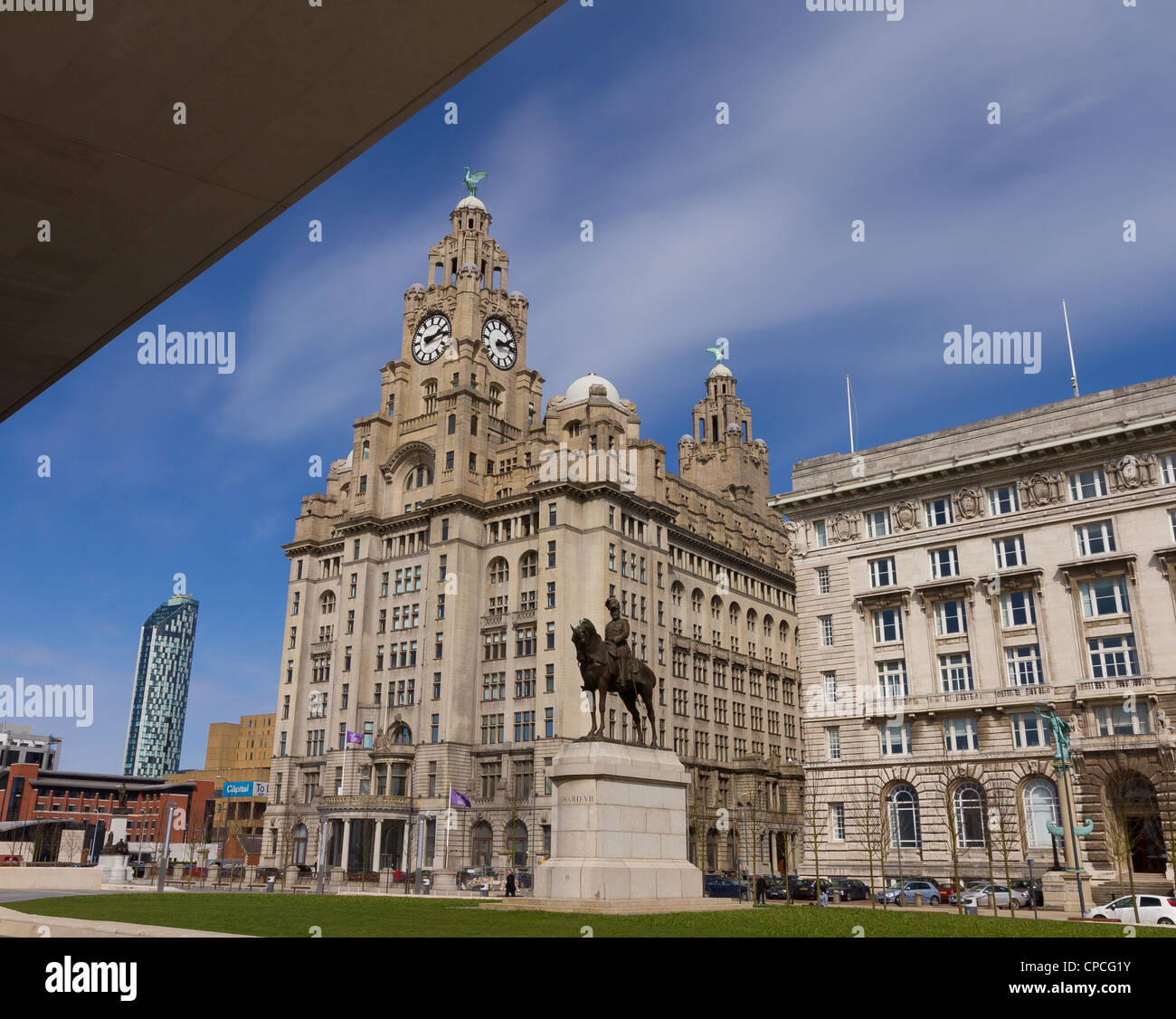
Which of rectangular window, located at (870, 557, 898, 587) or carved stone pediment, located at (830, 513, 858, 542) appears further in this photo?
carved stone pediment, located at (830, 513, 858, 542)

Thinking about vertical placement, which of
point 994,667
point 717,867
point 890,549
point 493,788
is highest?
point 890,549

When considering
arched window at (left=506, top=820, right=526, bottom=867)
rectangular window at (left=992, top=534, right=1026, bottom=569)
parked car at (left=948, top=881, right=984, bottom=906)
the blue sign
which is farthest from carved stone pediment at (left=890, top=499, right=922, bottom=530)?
the blue sign

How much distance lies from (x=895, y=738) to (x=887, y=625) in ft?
21.5

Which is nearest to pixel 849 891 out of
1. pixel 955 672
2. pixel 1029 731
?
pixel 1029 731

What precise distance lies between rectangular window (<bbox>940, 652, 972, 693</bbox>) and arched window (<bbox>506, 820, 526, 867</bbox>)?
37.9 m

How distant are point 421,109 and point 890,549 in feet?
177

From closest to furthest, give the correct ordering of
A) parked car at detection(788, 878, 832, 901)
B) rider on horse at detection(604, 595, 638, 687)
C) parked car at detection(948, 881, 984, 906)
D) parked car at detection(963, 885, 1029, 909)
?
rider on horse at detection(604, 595, 638, 687) < parked car at detection(963, 885, 1029, 909) < parked car at detection(948, 881, 984, 906) < parked car at detection(788, 878, 832, 901)

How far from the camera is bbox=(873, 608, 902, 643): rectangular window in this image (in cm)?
5741

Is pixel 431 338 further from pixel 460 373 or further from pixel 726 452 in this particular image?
pixel 726 452

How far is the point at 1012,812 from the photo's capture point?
50719 millimetres

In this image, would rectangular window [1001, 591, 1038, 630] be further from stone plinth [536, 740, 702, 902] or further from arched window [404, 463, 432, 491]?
arched window [404, 463, 432, 491]

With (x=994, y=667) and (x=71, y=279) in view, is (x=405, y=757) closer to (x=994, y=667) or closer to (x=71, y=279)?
(x=994, y=667)

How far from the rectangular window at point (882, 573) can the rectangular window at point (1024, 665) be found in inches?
310
